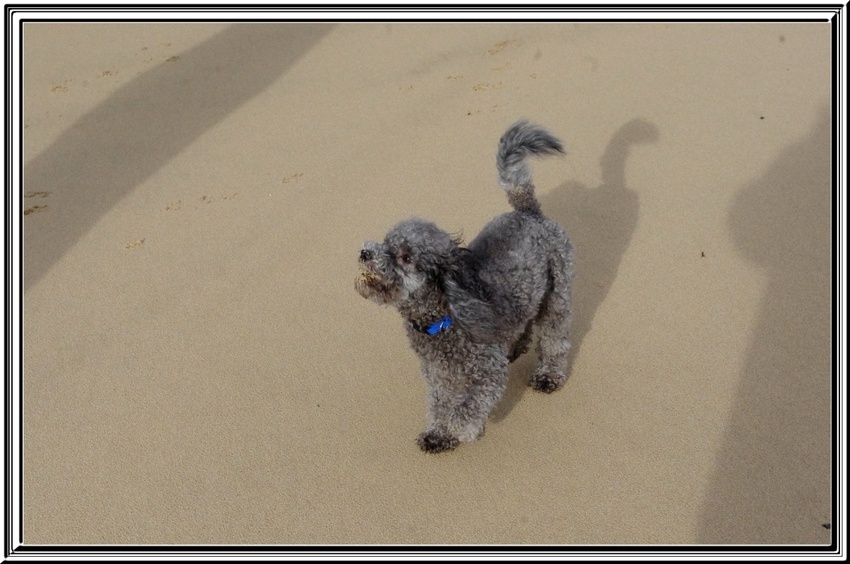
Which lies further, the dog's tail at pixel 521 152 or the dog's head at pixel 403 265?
the dog's tail at pixel 521 152

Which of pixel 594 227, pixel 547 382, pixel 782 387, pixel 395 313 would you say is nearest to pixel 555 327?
pixel 547 382

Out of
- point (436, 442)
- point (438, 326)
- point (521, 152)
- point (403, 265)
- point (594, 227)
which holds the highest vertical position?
point (521, 152)

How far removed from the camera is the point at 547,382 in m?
3.69

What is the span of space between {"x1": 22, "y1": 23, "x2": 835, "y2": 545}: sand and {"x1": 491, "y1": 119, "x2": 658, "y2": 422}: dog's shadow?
2cm

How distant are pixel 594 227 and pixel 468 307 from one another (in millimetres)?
2486

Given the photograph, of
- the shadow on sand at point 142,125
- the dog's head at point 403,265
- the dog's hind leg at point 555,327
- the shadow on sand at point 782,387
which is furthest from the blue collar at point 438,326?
the shadow on sand at point 142,125

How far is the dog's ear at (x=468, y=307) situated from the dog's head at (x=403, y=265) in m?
0.06

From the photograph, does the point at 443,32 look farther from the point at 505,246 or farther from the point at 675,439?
the point at 675,439

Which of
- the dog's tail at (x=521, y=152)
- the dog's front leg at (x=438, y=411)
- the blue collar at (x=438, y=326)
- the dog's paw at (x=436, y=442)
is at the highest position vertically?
the dog's tail at (x=521, y=152)

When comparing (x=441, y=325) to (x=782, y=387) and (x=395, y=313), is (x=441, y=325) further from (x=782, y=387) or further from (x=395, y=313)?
(x=782, y=387)

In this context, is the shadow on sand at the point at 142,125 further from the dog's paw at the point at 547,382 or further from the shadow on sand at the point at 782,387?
the shadow on sand at the point at 782,387

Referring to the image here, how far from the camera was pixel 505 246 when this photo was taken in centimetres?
324

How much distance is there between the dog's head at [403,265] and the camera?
2756mm

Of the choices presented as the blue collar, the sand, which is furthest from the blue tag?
the sand
